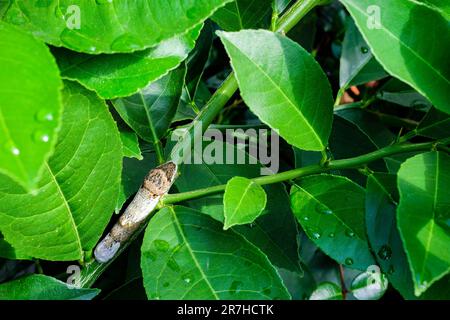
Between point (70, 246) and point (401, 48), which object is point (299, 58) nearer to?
point (401, 48)

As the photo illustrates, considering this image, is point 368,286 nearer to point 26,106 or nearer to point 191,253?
point 191,253

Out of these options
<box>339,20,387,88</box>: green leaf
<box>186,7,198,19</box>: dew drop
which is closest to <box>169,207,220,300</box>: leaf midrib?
<box>186,7,198,19</box>: dew drop

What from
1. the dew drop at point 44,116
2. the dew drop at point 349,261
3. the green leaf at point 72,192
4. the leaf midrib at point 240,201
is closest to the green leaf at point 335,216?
the dew drop at point 349,261

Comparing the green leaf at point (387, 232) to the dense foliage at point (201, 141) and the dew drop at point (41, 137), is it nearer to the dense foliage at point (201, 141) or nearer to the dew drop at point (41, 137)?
the dense foliage at point (201, 141)

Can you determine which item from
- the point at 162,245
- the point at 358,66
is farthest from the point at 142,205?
the point at 358,66

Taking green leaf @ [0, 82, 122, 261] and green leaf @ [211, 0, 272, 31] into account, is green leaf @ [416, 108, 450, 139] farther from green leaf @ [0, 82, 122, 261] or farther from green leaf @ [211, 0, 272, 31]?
green leaf @ [0, 82, 122, 261]
